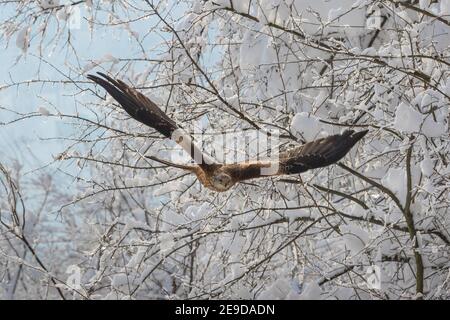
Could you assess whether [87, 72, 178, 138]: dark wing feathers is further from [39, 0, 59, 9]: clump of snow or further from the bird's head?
[39, 0, 59, 9]: clump of snow

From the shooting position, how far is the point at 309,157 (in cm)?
279

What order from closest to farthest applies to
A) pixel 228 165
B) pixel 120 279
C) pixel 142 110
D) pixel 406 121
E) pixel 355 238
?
pixel 406 121, pixel 228 165, pixel 142 110, pixel 355 238, pixel 120 279

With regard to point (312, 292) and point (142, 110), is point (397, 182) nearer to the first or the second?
point (312, 292)

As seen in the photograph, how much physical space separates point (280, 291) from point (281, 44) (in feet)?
5.30

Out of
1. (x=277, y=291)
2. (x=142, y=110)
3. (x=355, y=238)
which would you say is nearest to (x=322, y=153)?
(x=355, y=238)

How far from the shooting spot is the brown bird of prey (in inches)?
109

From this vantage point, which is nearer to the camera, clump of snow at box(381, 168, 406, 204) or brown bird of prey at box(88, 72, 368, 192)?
brown bird of prey at box(88, 72, 368, 192)

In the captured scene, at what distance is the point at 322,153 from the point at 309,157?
6 cm

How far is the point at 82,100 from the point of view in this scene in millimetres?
3953

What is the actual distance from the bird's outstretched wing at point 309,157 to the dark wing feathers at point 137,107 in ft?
1.65

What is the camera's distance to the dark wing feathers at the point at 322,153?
9.03 feet

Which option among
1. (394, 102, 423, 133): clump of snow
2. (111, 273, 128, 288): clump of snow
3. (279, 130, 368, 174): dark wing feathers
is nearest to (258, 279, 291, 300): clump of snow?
(111, 273, 128, 288): clump of snow
